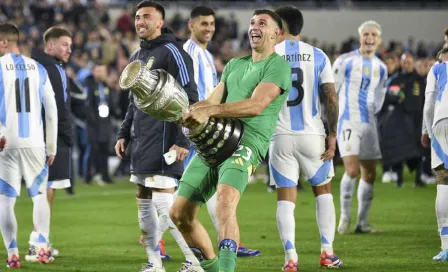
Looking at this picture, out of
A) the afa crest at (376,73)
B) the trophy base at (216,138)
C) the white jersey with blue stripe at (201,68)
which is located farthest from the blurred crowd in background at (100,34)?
the trophy base at (216,138)

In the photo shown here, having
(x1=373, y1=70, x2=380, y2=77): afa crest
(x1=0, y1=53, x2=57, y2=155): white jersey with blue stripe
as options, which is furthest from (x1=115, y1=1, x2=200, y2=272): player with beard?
(x1=373, y1=70, x2=380, y2=77): afa crest

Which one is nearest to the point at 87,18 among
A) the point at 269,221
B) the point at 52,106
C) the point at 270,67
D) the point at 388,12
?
the point at 388,12

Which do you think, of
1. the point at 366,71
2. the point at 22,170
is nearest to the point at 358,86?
the point at 366,71

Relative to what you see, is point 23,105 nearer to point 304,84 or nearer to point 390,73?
point 304,84

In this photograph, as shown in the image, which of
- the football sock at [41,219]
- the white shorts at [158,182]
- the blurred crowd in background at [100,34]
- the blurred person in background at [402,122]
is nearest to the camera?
the white shorts at [158,182]

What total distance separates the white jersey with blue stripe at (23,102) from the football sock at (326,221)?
2.86 metres

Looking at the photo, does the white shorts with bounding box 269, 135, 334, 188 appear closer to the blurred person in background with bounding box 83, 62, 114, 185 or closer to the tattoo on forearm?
the tattoo on forearm

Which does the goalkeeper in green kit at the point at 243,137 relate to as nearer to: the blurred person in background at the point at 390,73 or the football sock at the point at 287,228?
the football sock at the point at 287,228

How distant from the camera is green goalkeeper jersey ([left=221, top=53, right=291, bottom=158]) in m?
7.51

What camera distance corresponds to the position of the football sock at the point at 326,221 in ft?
30.0

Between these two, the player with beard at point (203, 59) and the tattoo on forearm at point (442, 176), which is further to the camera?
the player with beard at point (203, 59)

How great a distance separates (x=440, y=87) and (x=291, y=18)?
1660mm

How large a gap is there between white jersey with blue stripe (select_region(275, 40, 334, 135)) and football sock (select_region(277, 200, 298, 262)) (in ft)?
2.44

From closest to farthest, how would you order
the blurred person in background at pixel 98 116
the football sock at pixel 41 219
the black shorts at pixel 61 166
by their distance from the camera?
the football sock at pixel 41 219
the black shorts at pixel 61 166
the blurred person in background at pixel 98 116
